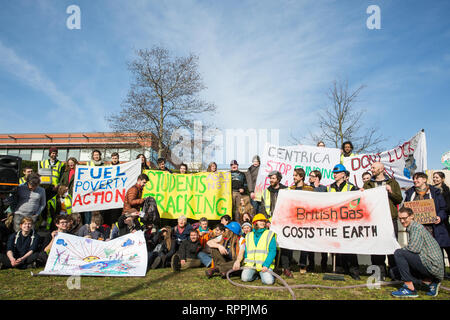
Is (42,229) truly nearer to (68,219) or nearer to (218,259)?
(68,219)

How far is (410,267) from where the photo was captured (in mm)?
4277

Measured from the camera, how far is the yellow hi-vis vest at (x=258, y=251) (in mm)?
5012

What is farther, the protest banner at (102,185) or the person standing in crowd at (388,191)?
the protest banner at (102,185)

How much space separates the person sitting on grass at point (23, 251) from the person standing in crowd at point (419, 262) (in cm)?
653

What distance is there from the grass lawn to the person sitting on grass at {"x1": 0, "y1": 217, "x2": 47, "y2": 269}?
0.67 m

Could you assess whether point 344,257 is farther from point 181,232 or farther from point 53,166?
point 53,166

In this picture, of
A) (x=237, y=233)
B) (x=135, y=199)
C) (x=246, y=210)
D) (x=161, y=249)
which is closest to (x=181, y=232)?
(x=161, y=249)

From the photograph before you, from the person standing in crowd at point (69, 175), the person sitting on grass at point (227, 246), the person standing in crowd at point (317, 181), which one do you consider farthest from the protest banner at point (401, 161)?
the person standing in crowd at point (69, 175)

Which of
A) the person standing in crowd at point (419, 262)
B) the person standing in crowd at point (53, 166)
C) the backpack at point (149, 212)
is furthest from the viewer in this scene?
the person standing in crowd at point (53, 166)

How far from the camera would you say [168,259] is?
6270 mm

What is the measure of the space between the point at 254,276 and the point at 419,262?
2.51 m

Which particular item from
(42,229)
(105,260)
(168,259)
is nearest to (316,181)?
(168,259)

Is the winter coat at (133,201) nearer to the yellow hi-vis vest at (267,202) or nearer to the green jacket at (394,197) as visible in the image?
the yellow hi-vis vest at (267,202)
